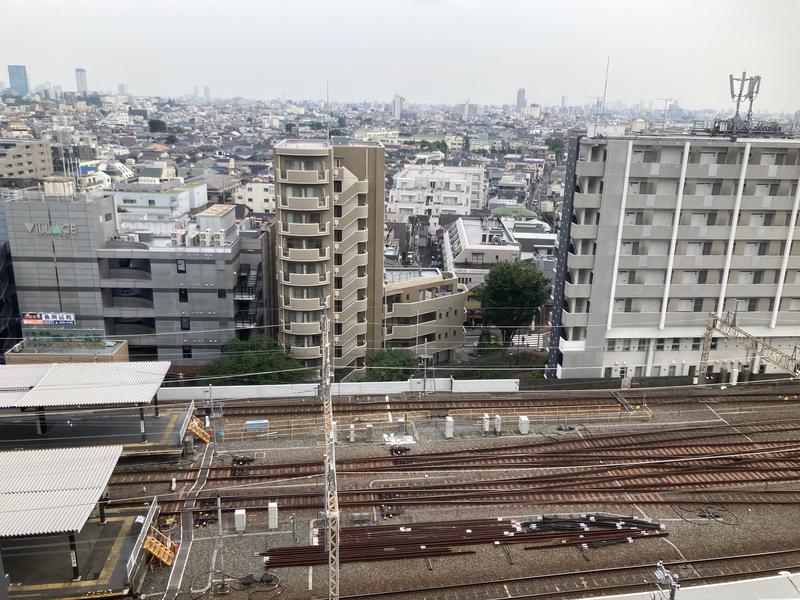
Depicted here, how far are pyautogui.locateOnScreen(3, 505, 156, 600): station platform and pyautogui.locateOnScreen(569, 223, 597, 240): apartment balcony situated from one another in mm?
16958

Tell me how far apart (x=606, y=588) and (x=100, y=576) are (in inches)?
393

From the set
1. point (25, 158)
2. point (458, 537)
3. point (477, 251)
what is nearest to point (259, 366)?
point (458, 537)

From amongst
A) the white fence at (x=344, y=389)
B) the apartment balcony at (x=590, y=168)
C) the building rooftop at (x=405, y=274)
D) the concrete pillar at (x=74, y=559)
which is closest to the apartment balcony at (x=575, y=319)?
the white fence at (x=344, y=389)

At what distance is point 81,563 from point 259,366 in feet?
35.4

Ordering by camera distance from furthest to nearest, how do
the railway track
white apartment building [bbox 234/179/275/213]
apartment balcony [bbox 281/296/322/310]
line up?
→ white apartment building [bbox 234/179/275/213] < apartment balcony [bbox 281/296/322/310] < the railway track

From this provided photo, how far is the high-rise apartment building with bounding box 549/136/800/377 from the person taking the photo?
22266mm

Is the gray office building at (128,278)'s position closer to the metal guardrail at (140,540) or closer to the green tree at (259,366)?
the green tree at (259,366)

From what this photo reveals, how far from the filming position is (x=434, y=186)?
6481cm

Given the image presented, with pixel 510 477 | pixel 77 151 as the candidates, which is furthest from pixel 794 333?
pixel 77 151

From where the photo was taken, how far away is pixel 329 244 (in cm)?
2409

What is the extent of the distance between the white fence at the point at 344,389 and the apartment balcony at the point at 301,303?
3600 millimetres

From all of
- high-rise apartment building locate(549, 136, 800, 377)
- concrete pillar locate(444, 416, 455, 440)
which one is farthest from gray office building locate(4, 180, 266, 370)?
high-rise apartment building locate(549, 136, 800, 377)

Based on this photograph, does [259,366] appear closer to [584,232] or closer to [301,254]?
[301,254]

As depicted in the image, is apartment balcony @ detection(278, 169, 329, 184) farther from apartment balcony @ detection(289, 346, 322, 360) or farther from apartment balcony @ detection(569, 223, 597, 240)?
apartment balcony @ detection(569, 223, 597, 240)
